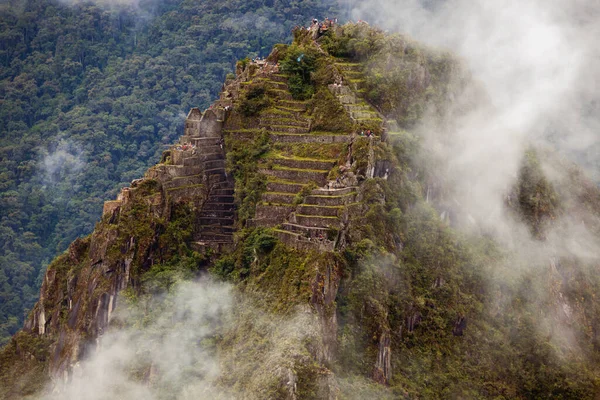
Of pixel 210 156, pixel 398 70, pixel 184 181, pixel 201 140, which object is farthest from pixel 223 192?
pixel 398 70

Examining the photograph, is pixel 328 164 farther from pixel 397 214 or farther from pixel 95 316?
pixel 95 316

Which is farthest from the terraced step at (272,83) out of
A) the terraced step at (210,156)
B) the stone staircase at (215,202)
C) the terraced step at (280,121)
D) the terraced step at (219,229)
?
the terraced step at (219,229)

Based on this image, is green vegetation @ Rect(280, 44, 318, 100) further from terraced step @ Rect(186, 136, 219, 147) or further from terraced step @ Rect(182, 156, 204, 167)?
terraced step @ Rect(182, 156, 204, 167)

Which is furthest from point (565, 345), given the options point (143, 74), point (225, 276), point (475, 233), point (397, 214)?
point (143, 74)

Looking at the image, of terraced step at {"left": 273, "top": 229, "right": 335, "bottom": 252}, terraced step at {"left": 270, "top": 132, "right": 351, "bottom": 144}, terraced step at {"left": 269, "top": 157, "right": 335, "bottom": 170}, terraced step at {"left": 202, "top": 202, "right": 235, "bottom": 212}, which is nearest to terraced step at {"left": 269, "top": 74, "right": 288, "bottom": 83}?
terraced step at {"left": 270, "top": 132, "right": 351, "bottom": 144}

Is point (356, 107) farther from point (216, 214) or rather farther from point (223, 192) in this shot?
point (216, 214)

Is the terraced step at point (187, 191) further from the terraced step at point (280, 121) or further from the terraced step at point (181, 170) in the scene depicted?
the terraced step at point (280, 121)
